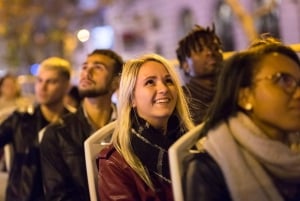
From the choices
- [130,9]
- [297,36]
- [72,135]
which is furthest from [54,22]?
[72,135]

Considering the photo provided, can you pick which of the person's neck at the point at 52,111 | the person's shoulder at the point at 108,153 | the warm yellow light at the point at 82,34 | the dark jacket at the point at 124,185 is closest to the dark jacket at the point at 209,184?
the dark jacket at the point at 124,185

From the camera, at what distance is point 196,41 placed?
3660 mm

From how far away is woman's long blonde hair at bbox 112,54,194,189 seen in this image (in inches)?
105

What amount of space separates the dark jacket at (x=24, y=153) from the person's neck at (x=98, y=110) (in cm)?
52

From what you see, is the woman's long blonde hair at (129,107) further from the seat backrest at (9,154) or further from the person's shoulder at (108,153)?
the seat backrest at (9,154)

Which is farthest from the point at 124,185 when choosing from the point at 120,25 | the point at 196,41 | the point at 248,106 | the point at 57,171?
the point at 120,25

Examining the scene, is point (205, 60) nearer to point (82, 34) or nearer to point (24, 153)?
point (24, 153)

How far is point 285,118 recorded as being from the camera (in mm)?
2051

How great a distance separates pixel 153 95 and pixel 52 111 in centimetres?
174

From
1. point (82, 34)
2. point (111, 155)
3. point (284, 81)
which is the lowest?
point (111, 155)

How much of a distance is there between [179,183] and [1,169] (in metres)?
2.89

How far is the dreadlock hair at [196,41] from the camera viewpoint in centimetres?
364

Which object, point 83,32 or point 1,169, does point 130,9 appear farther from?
point 1,169

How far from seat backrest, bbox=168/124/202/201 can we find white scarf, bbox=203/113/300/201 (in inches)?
6.4
